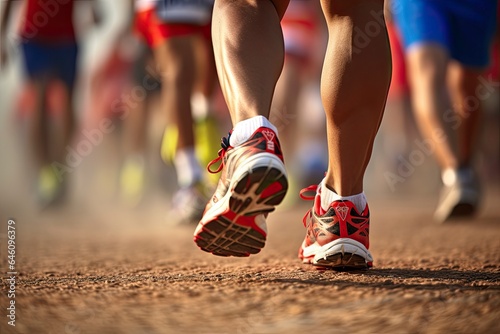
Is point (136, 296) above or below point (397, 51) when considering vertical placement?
below

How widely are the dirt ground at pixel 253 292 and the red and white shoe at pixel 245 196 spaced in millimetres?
105

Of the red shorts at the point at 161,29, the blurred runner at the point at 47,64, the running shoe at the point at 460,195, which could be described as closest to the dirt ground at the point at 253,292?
the running shoe at the point at 460,195

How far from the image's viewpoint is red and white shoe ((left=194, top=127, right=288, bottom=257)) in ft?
5.33

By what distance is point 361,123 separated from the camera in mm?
1938

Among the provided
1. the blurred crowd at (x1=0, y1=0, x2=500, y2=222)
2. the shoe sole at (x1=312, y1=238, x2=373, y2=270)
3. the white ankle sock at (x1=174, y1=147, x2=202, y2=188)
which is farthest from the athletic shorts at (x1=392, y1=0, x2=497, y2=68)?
the shoe sole at (x1=312, y1=238, x2=373, y2=270)

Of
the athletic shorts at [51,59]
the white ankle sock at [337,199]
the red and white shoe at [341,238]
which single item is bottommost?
the red and white shoe at [341,238]

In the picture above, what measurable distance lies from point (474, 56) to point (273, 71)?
2460 mm

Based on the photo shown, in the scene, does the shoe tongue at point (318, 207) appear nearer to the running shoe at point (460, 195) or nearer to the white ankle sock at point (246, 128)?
the white ankle sock at point (246, 128)

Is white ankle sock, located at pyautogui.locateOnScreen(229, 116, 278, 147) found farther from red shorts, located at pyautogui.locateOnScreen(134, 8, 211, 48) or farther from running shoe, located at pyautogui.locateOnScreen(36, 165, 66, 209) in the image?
running shoe, located at pyautogui.locateOnScreen(36, 165, 66, 209)

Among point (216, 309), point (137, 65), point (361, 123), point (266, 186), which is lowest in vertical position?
point (216, 309)

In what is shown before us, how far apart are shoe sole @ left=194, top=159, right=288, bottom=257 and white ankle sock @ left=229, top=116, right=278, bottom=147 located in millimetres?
106

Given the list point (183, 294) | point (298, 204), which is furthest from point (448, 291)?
point (298, 204)

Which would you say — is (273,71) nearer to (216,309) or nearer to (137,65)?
(216,309)

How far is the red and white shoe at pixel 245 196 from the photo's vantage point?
163 centimetres
